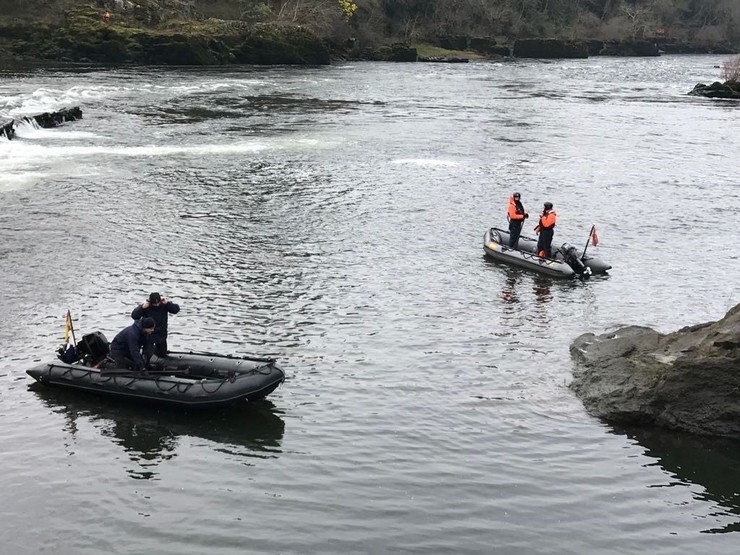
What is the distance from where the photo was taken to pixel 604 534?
13.9 meters

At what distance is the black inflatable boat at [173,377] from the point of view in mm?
17766

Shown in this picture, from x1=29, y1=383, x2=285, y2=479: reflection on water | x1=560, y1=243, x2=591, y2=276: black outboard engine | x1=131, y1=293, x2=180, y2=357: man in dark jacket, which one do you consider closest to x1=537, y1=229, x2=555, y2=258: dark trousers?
x1=560, y1=243, x2=591, y2=276: black outboard engine

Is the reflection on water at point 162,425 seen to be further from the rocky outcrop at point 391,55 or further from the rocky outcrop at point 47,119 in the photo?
the rocky outcrop at point 391,55

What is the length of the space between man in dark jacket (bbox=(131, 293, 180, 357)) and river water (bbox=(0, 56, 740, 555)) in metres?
1.63

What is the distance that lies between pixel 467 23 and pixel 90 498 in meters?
145

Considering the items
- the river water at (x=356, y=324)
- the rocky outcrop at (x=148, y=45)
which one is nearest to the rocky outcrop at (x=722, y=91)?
the river water at (x=356, y=324)

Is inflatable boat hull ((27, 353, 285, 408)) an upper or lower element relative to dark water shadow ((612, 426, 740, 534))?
upper

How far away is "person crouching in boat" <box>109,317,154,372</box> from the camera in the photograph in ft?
60.5

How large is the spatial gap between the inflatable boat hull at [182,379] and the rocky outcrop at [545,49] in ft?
434

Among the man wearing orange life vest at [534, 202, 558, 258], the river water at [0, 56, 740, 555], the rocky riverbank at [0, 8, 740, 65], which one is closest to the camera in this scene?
the river water at [0, 56, 740, 555]

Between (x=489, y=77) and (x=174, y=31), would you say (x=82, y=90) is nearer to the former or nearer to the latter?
(x=174, y=31)

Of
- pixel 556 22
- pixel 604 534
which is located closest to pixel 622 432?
pixel 604 534

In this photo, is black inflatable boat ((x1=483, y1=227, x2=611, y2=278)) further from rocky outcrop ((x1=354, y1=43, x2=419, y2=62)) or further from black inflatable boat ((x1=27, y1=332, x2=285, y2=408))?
rocky outcrop ((x1=354, y1=43, x2=419, y2=62))

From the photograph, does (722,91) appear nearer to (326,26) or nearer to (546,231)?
(326,26)
